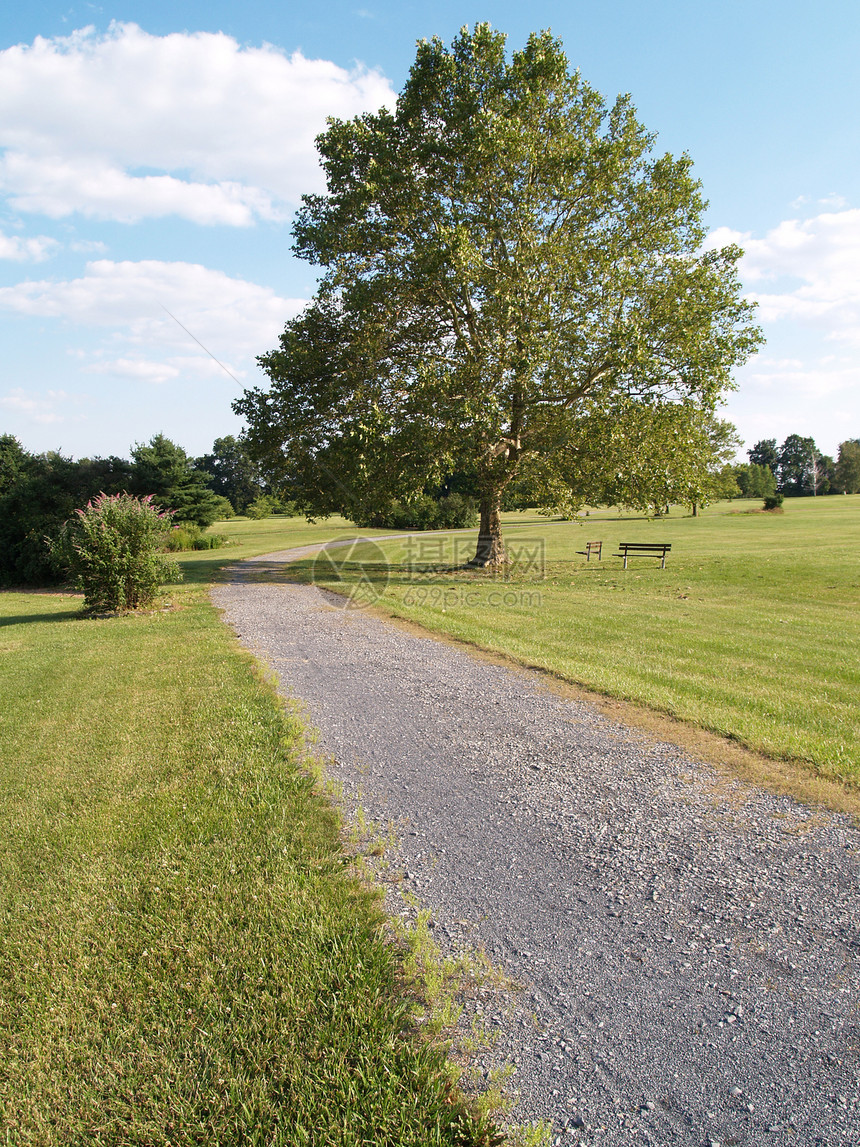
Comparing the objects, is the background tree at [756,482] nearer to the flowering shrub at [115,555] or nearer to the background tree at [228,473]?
the background tree at [228,473]

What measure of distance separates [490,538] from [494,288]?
8429mm

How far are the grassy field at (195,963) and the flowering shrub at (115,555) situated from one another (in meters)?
7.89

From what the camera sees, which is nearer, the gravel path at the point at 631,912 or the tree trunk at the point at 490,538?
the gravel path at the point at 631,912

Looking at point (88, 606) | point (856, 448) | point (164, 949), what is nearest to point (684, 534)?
point (88, 606)

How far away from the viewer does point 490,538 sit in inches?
903

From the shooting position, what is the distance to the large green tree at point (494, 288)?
18.5 meters

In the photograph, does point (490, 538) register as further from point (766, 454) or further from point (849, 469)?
point (766, 454)

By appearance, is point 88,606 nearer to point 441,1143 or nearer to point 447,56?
point 441,1143

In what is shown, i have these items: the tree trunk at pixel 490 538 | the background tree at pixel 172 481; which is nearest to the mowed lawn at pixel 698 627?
the tree trunk at pixel 490 538

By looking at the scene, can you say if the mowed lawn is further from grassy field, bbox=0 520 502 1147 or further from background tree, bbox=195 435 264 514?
background tree, bbox=195 435 264 514

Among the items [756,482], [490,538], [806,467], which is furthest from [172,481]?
[806,467]

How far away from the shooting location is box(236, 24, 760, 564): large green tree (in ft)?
60.5

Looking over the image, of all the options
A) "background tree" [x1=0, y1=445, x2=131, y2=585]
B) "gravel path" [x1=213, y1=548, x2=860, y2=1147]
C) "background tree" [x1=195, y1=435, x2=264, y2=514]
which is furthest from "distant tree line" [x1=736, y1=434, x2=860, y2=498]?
"gravel path" [x1=213, y1=548, x2=860, y2=1147]

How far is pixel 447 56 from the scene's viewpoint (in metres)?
19.2
